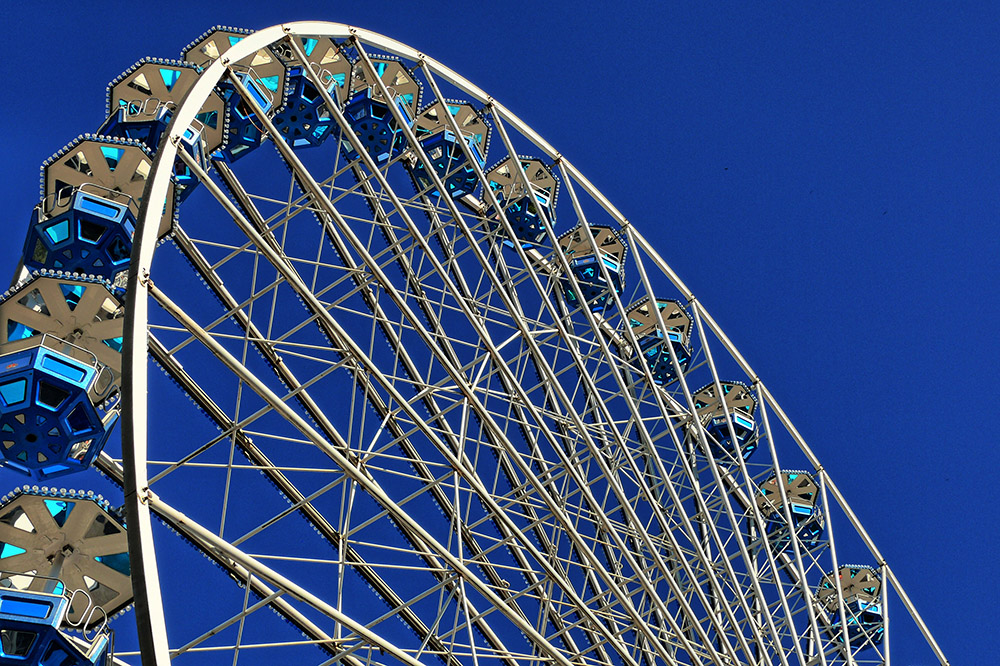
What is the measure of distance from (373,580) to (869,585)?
612 inches

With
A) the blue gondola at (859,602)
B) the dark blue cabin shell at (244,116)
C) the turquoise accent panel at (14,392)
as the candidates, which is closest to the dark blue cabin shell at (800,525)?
the blue gondola at (859,602)

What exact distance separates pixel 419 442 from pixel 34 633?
19831mm

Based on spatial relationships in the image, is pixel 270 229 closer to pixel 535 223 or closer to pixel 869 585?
pixel 535 223

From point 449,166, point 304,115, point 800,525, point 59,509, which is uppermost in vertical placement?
point 449,166

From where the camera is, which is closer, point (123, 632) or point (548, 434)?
point (548, 434)

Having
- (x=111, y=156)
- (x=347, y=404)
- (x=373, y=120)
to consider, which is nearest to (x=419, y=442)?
(x=347, y=404)

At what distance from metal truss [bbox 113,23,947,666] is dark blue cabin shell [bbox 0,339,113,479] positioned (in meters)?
0.57

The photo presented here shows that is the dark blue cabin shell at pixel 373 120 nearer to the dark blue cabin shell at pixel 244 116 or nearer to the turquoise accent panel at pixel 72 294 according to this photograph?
the dark blue cabin shell at pixel 244 116

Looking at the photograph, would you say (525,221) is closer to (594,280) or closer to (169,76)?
(594,280)

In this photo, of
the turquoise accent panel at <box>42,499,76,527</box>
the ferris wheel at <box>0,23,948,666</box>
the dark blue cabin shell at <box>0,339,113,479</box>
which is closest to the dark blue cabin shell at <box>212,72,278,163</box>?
the ferris wheel at <box>0,23,948,666</box>

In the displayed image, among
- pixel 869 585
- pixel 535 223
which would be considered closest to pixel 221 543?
pixel 535 223

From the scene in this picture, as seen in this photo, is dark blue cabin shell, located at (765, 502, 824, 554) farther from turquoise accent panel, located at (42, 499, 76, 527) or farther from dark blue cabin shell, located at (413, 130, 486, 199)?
turquoise accent panel, located at (42, 499, 76, 527)

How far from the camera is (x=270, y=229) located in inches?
641

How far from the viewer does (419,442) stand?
28953 mm
